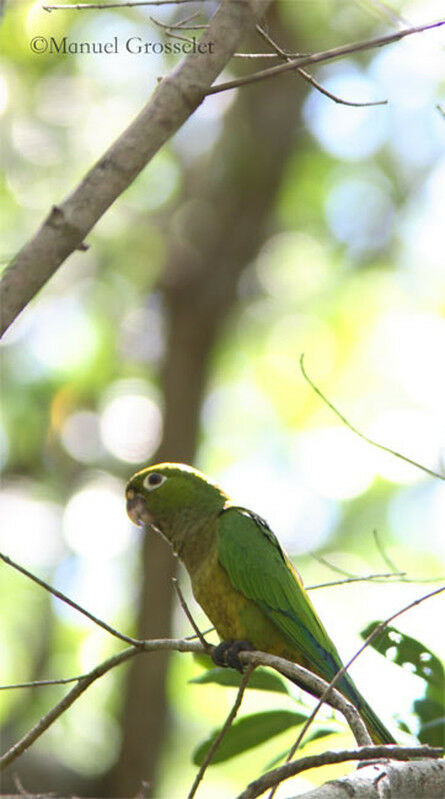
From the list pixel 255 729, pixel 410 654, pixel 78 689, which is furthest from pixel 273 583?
pixel 78 689

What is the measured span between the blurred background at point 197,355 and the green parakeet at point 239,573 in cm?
383

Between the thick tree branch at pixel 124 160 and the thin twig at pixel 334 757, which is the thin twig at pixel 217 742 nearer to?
the thin twig at pixel 334 757

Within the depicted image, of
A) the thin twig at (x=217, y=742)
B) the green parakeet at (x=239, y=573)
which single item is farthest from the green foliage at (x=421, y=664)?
the thin twig at (x=217, y=742)

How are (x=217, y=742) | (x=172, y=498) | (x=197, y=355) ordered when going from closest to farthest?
1. (x=217, y=742)
2. (x=172, y=498)
3. (x=197, y=355)

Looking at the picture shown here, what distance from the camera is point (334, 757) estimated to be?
212 cm

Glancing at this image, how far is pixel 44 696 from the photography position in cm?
972

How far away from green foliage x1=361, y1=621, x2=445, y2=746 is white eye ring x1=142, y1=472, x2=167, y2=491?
149cm

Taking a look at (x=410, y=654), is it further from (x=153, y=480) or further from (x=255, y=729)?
(x=153, y=480)

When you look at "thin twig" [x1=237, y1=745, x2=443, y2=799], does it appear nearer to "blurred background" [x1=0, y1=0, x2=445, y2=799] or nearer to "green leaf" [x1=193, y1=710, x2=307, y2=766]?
"green leaf" [x1=193, y1=710, x2=307, y2=766]

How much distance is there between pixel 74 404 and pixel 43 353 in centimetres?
92

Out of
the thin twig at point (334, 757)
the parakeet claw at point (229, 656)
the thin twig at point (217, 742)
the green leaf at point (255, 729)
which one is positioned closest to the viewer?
the thin twig at point (334, 757)

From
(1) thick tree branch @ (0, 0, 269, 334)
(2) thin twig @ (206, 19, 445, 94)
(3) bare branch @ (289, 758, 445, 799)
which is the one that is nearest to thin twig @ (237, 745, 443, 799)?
(3) bare branch @ (289, 758, 445, 799)

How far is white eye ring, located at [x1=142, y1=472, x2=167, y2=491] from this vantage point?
4508 millimetres

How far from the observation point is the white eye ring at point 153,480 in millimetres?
4508
